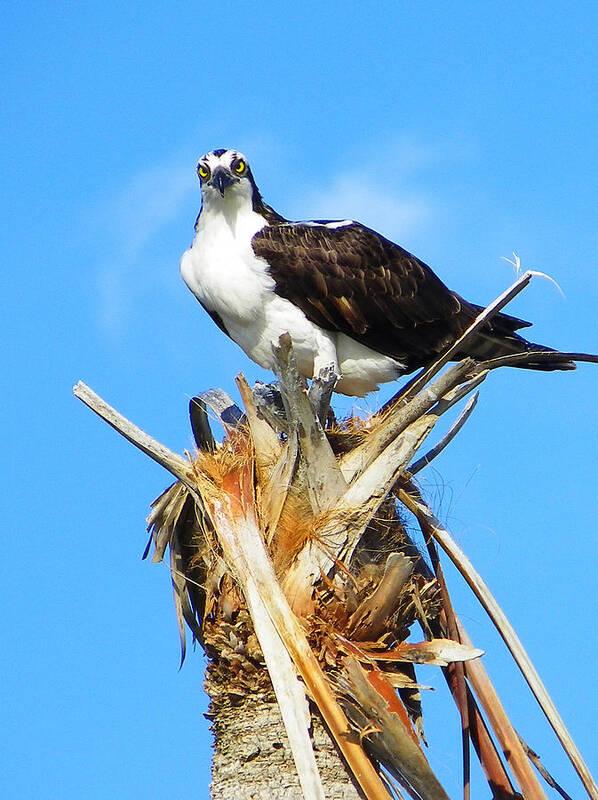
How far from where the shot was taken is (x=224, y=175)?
8.27m

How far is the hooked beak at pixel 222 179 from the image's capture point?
8211 millimetres

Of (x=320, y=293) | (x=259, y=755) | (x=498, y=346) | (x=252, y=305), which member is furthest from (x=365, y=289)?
(x=259, y=755)

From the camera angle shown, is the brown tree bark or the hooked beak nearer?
the brown tree bark

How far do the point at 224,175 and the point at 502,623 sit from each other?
3693mm

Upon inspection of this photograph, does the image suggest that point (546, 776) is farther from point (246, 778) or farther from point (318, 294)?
point (318, 294)

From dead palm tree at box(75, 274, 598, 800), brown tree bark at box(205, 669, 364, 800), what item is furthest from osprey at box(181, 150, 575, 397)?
brown tree bark at box(205, 669, 364, 800)

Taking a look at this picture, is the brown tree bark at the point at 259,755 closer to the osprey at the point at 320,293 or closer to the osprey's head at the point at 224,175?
the osprey at the point at 320,293

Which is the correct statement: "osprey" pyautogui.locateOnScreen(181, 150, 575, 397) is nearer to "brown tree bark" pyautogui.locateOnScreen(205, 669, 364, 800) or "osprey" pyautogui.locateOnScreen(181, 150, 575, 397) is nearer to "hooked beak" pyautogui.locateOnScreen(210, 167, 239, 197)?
"hooked beak" pyautogui.locateOnScreen(210, 167, 239, 197)

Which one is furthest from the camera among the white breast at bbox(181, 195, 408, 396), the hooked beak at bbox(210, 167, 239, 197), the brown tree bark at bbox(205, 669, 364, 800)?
the hooked beak at bbox(210, 167, 239, 197)

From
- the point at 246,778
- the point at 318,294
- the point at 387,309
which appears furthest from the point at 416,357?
the point at 246,778

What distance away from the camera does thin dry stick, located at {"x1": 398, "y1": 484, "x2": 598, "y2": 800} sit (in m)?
6.30

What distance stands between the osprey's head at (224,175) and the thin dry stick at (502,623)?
2584mm

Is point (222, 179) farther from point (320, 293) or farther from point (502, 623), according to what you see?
point (502, 623)

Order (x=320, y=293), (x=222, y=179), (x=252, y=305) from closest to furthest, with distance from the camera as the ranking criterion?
(x=252, y=305) < (x=320, y=293) < (x=222, y=179)
